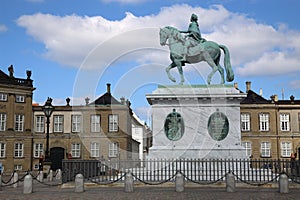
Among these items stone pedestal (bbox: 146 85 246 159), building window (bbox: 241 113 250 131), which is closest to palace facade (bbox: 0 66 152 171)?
building window (bbox: 241 113 250 131)

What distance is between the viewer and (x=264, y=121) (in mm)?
52500

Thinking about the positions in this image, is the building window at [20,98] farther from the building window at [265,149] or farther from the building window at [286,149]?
the building window at [286,149]

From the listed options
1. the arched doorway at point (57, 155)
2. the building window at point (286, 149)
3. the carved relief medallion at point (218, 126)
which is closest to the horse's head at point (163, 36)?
the carved relief medallion at point (218, 126)

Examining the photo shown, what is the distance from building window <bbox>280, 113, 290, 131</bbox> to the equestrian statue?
34421 mm

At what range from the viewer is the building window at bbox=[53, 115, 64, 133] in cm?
5291

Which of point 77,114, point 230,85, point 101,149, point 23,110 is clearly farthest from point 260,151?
point 230,85

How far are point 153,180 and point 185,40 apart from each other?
7.26m

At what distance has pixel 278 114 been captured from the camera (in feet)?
172

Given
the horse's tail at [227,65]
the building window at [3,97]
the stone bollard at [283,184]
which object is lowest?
the stone bollard at [283,184]

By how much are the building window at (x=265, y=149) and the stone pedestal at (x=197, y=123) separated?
112ft

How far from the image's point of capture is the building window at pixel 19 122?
47.2 metres

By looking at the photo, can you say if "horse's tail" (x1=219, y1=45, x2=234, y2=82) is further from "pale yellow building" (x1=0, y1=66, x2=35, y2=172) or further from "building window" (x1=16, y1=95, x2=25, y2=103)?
"building window" (x1=16, y1=95, x2=25, y2=103)

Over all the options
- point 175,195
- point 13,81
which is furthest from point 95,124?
point 175,195

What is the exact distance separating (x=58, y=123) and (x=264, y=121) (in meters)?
26.9
